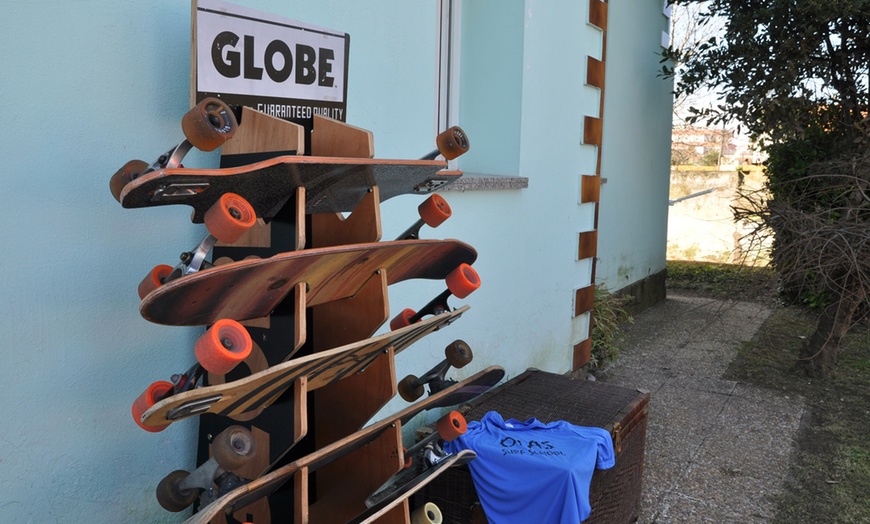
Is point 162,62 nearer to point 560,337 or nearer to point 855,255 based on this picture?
point 560,337

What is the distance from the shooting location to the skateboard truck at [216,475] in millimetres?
1471

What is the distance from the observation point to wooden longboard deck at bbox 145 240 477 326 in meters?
1.45

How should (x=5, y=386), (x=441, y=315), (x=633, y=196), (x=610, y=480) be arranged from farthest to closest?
1. (x=633, y=196)
2. (x=610, y=480)
3. (x=441, y=315)
4. (x=5, y=386)

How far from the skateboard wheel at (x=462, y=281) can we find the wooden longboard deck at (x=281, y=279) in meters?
0.05

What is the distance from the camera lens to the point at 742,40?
660cm

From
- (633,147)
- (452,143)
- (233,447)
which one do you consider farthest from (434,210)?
(633,147)

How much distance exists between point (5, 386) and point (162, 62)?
0.94 m

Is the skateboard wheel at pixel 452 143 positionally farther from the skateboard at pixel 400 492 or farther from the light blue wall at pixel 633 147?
the light blue wall at pixel 633 147

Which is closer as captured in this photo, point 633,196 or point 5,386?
point 5,386

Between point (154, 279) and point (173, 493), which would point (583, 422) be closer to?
point (173, 493)

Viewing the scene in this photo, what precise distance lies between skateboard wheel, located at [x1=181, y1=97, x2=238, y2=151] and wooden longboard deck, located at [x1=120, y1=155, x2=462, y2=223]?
7 cm

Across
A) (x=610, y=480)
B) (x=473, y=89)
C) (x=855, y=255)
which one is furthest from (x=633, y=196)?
(x=610, y=480)

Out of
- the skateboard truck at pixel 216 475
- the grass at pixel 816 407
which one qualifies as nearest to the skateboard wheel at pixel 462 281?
the skateboard truck at pixel 216 475

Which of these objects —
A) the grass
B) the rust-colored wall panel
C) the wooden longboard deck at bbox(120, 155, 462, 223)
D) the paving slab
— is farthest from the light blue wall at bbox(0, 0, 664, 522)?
the grass
